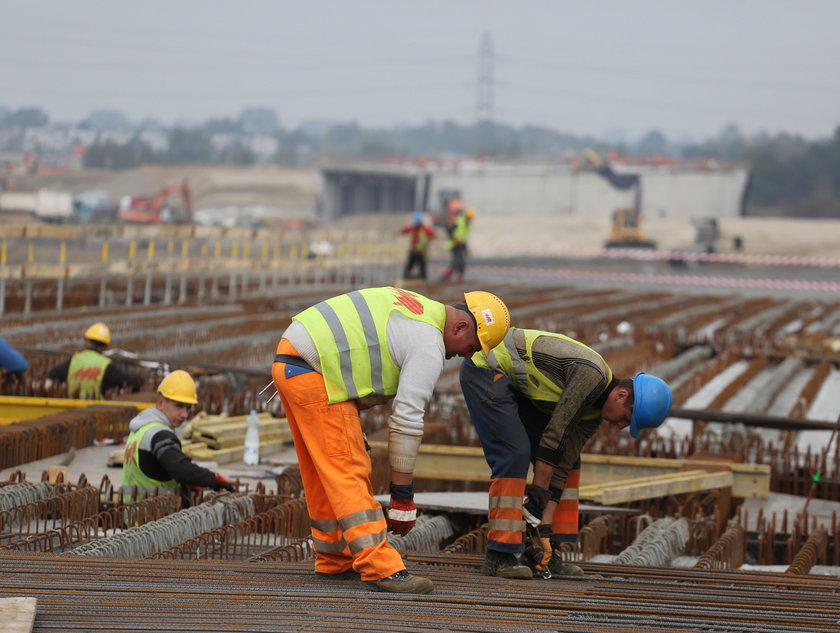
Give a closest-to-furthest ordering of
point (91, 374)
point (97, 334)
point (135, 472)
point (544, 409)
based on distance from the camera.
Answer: point (544, 409)
point (135, 472)
point (97, 334)
point (91, 374)

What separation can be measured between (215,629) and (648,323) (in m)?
16.5

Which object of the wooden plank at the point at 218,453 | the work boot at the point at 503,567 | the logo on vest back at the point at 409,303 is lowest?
the wooden plank at the point at 218,453

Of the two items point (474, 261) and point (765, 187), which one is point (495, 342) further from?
point (765, 187)

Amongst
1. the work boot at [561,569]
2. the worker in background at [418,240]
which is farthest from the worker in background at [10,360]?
the worker in background at [418,240]

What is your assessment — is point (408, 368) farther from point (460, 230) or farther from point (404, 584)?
point (460, 230)

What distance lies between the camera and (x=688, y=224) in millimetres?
55688

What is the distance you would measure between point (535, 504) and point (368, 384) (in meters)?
1.14

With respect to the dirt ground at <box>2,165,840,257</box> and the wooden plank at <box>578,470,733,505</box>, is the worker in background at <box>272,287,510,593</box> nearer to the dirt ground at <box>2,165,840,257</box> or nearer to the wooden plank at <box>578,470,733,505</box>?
the wooden plank at <box>578,470,733,505</box>

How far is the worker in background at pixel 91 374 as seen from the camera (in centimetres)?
1080

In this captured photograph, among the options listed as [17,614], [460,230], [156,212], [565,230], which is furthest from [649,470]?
[156,212]

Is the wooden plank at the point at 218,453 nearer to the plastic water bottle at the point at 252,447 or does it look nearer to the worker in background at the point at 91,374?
the plastic water bottle at the point at 252,447

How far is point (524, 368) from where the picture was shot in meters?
5.54

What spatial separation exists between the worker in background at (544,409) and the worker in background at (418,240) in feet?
56.0

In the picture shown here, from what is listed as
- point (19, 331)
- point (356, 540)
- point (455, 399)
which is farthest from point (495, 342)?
point (19, 331)
